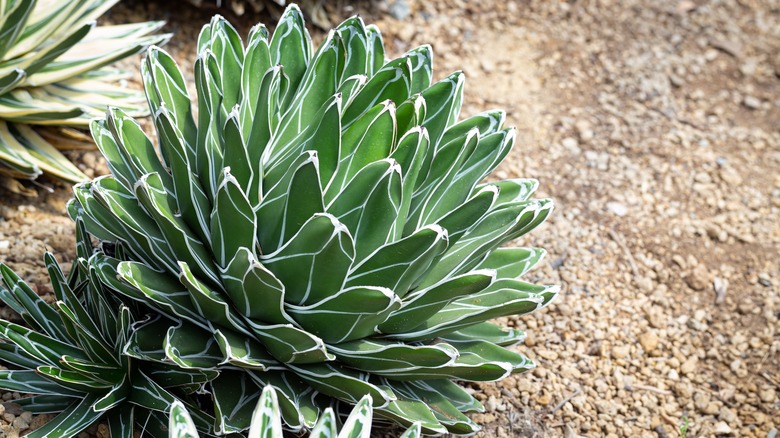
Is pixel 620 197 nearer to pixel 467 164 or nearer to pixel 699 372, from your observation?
pixel 699 372

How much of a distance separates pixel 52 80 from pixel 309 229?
150cm

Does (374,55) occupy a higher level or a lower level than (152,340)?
higher

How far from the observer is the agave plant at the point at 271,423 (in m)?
1.62

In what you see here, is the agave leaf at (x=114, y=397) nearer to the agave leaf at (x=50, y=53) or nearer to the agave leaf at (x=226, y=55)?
A: the agave leaf at (x=226, y=55)

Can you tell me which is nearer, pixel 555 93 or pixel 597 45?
pixel 555 93

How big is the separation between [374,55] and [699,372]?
172cm

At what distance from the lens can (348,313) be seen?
6.29 feet

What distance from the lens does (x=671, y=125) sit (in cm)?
410

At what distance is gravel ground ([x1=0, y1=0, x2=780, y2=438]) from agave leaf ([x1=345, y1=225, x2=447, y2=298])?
879 millimetres

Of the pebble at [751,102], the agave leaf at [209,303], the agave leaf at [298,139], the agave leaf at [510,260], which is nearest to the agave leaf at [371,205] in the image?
the agave leaf at [298,139]

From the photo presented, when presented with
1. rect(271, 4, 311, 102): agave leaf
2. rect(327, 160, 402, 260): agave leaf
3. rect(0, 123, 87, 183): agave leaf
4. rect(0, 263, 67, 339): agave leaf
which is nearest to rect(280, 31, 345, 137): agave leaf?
rect(271, 4, 311, 102): agave leaf

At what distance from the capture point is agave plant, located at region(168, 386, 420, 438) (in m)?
1.62

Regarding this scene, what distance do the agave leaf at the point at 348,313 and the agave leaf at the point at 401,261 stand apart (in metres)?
0.08

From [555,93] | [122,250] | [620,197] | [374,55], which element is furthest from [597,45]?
[122,250]
